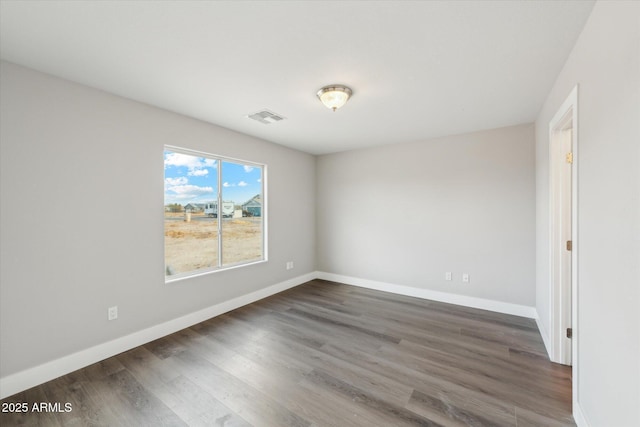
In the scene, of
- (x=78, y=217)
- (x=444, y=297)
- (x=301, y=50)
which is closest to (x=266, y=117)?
(x=301, y=50)

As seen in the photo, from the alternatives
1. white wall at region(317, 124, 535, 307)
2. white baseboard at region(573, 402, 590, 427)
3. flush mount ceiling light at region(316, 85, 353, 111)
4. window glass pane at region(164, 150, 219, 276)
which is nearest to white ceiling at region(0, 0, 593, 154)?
flush mount ceiling light at region(316, 85, 353, 111)

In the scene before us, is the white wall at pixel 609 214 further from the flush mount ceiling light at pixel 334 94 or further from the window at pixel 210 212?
the window at pixel 210 212

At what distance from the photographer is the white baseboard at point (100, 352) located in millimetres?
1948

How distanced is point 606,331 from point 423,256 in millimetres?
2818

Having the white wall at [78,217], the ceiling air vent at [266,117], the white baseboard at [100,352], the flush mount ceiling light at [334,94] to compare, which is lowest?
the white baseboard at [100,352]

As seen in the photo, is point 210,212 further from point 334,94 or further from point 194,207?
point 334,94

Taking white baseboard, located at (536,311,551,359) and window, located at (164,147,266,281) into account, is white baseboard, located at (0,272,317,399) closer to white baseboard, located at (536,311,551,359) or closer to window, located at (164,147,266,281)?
window, located at (164,147,266,281)

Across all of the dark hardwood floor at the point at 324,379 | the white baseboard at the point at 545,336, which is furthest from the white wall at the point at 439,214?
the dark hardwood floor at the point at 324,379

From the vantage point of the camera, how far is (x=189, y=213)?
324cm

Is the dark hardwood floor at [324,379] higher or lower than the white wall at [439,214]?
lower

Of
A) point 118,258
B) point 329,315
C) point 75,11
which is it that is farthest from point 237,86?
point 329,315

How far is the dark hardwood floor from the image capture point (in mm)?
1726

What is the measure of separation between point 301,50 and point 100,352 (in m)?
3.21

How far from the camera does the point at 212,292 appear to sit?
339cm
